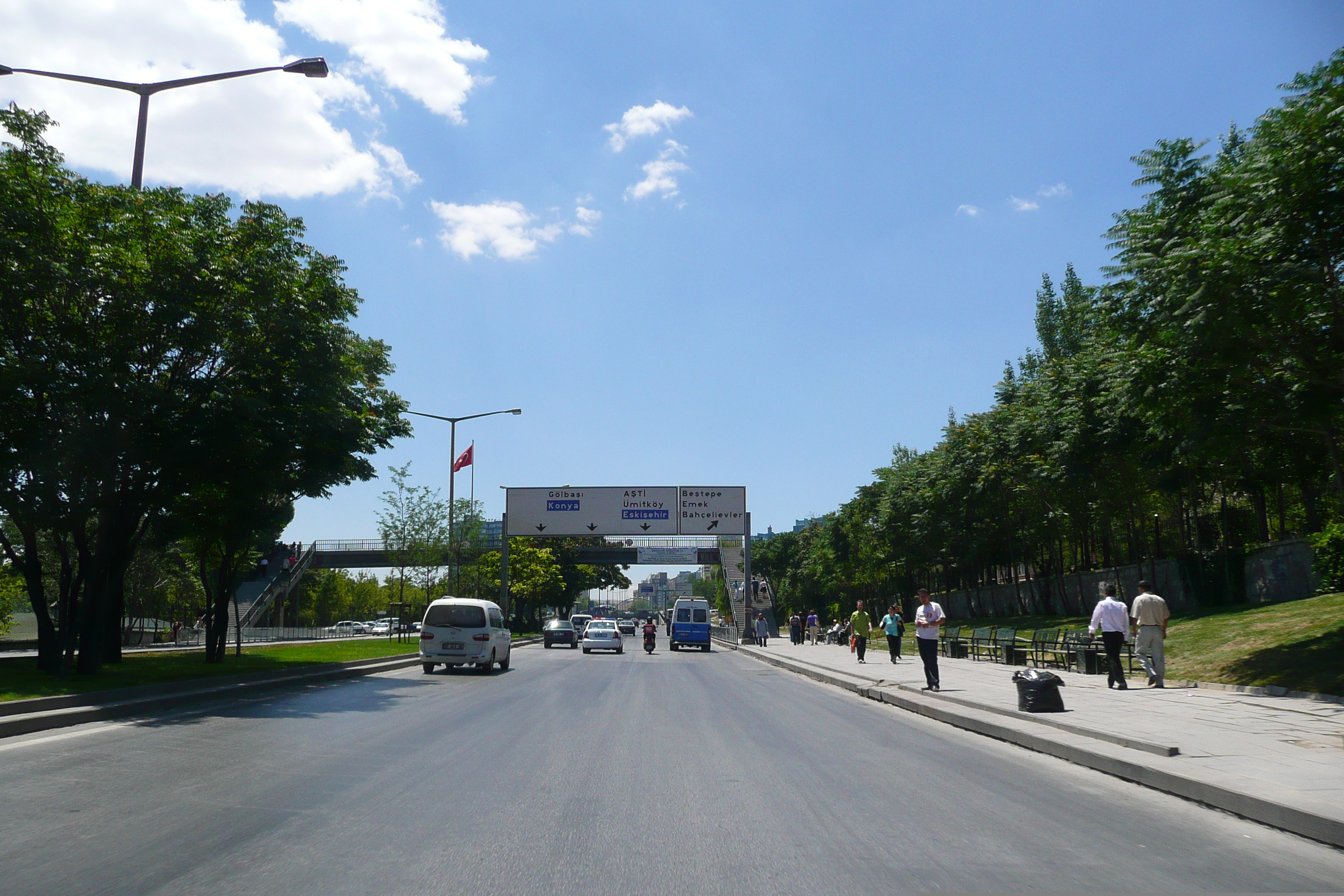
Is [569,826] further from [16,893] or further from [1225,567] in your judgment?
[1225,567]

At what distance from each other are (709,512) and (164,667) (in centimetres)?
3477

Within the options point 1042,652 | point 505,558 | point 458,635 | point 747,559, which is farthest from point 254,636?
point 1042,652

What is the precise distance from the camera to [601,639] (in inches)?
1642

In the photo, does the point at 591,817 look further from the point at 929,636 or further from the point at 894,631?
the point at 894,631

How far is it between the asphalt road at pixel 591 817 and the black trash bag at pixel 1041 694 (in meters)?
1.15

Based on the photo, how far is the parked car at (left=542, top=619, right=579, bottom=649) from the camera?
4978 centimetres

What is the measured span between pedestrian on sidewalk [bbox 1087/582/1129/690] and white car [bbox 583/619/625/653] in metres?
27.6

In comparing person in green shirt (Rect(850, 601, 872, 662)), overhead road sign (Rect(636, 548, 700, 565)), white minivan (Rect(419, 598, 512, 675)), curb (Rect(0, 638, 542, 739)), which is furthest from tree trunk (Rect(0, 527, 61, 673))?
overhead road sign (Rect(636, 548, 700, 565))

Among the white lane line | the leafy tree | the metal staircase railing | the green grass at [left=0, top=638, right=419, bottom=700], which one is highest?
the leafy tree

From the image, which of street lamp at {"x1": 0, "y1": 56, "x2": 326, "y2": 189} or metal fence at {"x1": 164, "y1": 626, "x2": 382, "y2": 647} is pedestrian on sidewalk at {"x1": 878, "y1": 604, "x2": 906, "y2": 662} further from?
metal fence at {"x1": 164, "y1": 626, "x2": 382, "y2": 647}

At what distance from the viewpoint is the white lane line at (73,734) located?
10.4 metres

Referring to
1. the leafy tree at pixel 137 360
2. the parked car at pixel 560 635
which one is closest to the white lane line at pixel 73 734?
the leafy tree at pixel 137 360

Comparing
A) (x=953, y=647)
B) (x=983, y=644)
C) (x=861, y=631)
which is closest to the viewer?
(x=861, y=631)

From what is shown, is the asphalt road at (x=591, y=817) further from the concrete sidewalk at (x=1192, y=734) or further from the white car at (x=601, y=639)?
the white car at (x=601, y=639)
